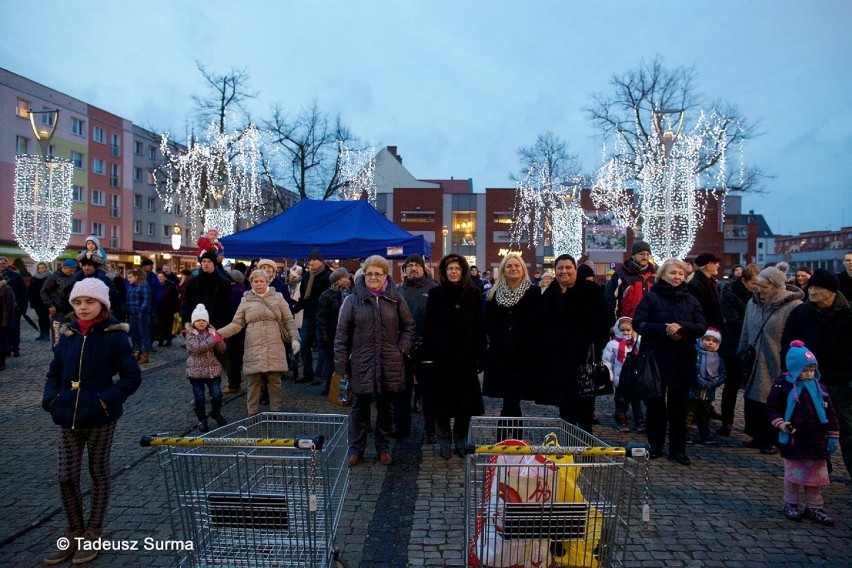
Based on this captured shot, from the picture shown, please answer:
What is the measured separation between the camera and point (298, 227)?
12.7 meters

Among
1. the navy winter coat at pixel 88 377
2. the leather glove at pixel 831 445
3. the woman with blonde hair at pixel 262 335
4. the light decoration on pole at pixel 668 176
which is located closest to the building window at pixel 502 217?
the light decoration on pole at pixel 668 176

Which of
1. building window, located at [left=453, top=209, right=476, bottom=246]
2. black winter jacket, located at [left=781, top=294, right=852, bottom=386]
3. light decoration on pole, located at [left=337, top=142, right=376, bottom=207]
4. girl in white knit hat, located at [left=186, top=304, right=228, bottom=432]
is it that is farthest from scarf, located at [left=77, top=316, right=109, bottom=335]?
building window, located at [left=453, top=209, right=476, bottom=246]

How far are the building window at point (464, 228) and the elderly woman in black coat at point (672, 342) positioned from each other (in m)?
54.8

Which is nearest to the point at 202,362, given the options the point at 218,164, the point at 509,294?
the point at 509,294

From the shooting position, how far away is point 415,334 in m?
6.81

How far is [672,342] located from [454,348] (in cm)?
225

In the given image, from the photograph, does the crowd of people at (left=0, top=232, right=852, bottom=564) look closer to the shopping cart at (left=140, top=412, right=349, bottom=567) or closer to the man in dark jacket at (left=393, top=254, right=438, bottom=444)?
the man in dark jacket at (left=393, top=254, right=438, bottom=444)

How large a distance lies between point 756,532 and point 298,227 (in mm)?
9959

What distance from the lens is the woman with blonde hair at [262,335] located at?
297 inches

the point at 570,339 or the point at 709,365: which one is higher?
the point at 570,339

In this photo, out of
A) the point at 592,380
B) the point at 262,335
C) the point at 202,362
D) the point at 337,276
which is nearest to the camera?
the point at 592,380

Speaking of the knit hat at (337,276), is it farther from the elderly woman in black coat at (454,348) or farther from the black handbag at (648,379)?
the black handbag at (648,379)

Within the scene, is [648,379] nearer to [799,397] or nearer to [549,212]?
[799,397]

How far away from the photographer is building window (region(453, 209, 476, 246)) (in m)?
61.1
